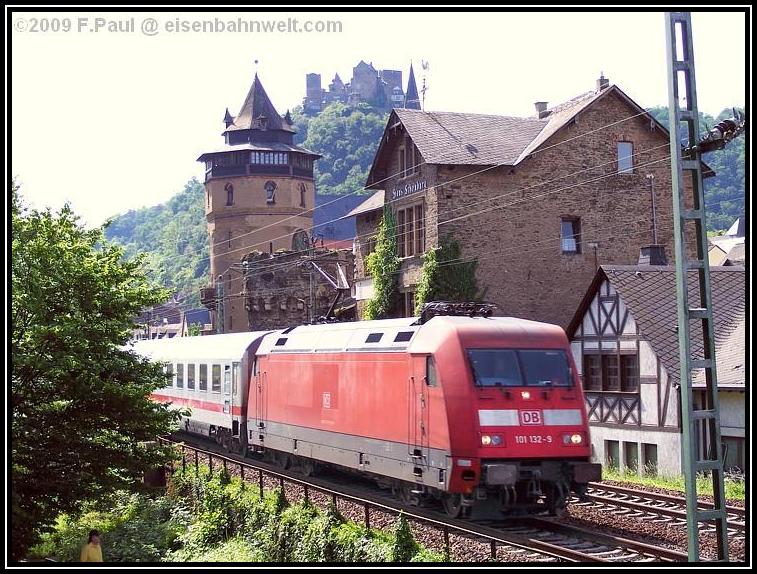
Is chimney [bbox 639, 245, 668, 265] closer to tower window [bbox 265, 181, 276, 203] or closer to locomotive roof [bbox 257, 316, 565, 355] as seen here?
locomotive roof [bbox 257, 316, 565, 355]

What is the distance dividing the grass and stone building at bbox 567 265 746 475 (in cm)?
108

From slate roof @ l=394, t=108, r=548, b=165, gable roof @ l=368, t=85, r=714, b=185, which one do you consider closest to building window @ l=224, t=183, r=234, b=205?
gable roof @ l=368, t=85, r=714, b=185

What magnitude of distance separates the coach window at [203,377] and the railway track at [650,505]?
14338mm

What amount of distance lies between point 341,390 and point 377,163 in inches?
860

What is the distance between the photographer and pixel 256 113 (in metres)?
85.8

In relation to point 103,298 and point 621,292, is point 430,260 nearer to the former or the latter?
point 621,292

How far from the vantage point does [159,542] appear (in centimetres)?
2125

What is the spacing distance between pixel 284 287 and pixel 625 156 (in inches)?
1065

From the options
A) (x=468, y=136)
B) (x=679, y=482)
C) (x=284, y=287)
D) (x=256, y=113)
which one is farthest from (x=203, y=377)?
(x=256, y=113)

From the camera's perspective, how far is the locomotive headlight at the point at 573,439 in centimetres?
1669

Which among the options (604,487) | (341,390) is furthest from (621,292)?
(341,390)

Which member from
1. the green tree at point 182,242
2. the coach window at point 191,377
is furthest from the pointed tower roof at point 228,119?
the coach window at point 191,377

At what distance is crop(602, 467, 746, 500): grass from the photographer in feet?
69.3

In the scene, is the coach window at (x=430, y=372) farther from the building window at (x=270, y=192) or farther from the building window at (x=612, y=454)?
the building window at (x=270, y=192)
